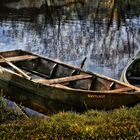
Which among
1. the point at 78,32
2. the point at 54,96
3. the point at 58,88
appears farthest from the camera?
the point at 78,32

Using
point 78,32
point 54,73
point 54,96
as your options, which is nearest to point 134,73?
point 54,73

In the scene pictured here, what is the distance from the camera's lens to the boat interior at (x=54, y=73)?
13.9m

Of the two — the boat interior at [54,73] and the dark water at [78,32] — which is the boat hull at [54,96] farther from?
the dark water at [78,32]

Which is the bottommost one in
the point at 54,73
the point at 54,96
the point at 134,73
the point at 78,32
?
the point at 54,96

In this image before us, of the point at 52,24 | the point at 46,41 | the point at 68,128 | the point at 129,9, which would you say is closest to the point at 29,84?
the point at 68,128

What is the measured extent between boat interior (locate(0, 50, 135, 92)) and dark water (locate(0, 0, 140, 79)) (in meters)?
3.22

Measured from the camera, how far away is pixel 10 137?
6.18m

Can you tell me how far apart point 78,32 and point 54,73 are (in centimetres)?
1060

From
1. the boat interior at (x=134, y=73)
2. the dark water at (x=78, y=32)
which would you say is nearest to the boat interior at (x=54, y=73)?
the boat interior at (x=134, y=73)

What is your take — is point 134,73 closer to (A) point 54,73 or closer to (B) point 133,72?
(B) point 133,72

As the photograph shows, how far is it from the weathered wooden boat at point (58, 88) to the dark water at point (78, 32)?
11.1ft

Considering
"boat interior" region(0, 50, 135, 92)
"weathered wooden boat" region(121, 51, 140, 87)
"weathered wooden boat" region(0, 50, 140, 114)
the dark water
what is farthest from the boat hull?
the dark water

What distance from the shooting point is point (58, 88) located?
1286cm

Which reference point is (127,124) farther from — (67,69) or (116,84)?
(67,69)
